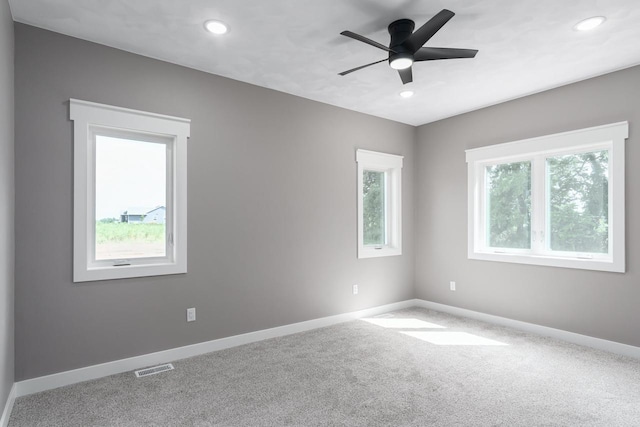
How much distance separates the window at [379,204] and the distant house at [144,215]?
97.2 inches

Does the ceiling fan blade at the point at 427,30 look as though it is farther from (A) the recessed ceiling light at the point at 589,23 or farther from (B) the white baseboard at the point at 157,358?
(B) the white baseboard at the point at 157,358

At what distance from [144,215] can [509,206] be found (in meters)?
4.18

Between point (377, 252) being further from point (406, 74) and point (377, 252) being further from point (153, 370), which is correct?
point (153, 370)

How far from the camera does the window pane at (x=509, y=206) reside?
429 cm

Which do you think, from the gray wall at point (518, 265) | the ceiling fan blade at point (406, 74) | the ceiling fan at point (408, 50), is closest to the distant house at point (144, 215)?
the ceiling fan at point (408, 50)

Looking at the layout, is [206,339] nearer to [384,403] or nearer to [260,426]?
[260,426]

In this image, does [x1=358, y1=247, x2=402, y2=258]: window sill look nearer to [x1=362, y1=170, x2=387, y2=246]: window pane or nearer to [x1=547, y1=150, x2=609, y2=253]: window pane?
[x1=362, y1=170, x2=387, y2=246]: window pane

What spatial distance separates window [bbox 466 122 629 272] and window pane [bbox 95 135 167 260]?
3818 millimetres

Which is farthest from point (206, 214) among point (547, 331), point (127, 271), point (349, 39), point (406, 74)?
point (547, 331)

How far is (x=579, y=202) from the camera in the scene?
3.84 meters

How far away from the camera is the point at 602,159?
3666mm

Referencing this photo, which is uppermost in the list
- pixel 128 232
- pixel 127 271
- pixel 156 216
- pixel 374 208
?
pixel 374 208

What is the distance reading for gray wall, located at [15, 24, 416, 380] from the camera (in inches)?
106

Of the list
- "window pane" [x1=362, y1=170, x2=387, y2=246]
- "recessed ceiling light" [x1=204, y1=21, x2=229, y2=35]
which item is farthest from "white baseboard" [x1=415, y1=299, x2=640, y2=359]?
"recessed ceiling light" [x1=204, y1=21, x2=229, y2=35]
